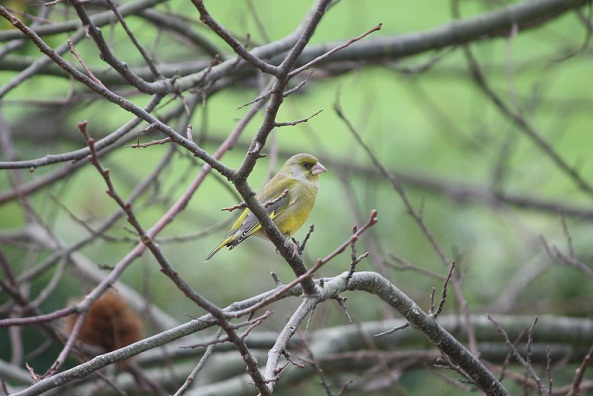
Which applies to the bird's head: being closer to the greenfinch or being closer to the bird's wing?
the greenfinch

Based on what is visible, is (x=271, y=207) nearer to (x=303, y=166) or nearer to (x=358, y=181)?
(x=303, y=166)

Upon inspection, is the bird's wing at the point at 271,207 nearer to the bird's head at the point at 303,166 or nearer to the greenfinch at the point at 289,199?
the greenfinch at the point at 289,199

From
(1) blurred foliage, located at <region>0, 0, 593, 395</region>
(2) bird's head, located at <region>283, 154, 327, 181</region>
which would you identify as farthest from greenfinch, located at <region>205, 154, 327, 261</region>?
(1) blurred foliage, located at <region>0, 0, 593, 395</region>

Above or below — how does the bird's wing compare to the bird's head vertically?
below

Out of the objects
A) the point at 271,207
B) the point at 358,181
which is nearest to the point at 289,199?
the point at 271,207

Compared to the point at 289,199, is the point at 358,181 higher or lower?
lower

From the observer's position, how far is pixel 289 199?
4520mm

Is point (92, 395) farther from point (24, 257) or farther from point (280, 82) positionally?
point (280, 82)

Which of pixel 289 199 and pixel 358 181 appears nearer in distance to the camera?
pixel 289 199

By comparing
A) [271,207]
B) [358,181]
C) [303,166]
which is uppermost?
[303,166]

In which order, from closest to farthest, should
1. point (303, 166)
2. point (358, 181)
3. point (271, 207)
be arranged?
point (271, 207) → point (303, 166) → point (358, 181)

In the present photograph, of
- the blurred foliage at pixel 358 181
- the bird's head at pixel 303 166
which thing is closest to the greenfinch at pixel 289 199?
the bird's head at pixel 303 166

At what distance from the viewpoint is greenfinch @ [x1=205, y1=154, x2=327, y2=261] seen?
14.4 feet

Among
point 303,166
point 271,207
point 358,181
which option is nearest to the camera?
point 271,207
